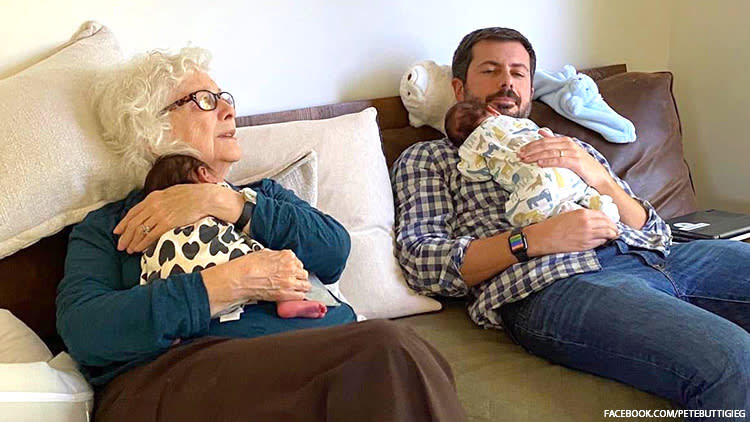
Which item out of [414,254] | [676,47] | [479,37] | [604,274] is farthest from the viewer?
[676,47]

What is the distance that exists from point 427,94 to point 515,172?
1.61ft

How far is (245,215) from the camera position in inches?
63.8

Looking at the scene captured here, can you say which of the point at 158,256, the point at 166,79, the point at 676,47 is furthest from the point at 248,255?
the point at 676,47

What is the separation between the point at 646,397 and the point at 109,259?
1.07m

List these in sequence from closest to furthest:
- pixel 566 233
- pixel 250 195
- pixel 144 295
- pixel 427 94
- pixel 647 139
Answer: pixel 144 295
pixel 250 195
pixel 566 233
pixel 427 94
pixel 647 139

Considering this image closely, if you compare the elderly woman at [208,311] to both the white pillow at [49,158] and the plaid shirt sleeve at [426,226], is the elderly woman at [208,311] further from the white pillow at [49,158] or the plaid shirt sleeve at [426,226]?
the plaid shirt sleeve at [426,226]

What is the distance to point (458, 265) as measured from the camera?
6.21 feet

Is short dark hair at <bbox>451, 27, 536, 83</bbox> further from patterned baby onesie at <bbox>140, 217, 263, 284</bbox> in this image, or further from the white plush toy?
patterned baby onesie at <bbox>140, 217, 263, 284</bbox>

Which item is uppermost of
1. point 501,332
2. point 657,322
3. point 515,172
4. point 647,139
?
point 515,172

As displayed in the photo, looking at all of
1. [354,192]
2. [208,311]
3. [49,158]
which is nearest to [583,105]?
[354,192]

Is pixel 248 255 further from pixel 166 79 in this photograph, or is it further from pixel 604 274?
pixel 604 274

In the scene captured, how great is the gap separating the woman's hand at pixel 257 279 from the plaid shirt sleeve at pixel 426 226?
43 cm

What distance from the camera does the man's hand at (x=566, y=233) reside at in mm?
1813

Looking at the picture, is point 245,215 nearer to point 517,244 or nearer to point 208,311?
point 208,311
